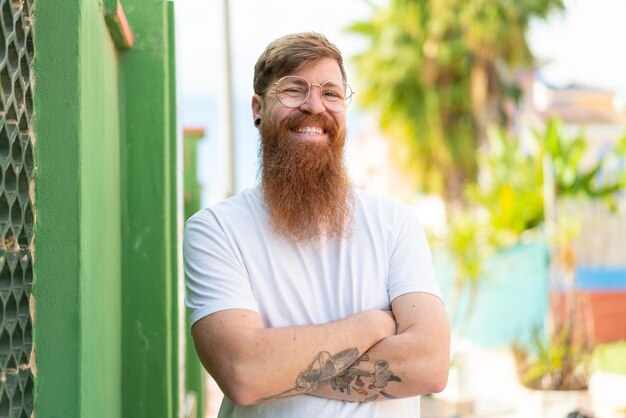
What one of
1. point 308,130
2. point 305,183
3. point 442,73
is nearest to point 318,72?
point 308,130

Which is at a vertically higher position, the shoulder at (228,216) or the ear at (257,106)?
the ear at (257,106)

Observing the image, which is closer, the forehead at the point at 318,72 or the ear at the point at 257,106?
the forehead at the point at 318,72

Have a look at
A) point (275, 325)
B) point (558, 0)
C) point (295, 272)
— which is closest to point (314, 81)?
point (295, 272)

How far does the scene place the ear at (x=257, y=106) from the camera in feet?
8.74

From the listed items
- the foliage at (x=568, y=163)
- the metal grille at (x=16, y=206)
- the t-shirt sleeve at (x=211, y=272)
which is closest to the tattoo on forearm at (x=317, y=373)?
the t-shirt sleeve at (x=211, y=272)

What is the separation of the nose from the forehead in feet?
0.09

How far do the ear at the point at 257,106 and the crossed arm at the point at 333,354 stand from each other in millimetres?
755

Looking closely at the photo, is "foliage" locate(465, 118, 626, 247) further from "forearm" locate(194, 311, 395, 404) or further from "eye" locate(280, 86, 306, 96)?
"forearm" locate(194, 311, 395, 404)

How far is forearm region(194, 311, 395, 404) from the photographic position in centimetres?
216

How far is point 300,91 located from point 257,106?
0.74ft

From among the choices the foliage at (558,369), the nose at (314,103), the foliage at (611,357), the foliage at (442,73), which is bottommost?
the foliage at (611,357)

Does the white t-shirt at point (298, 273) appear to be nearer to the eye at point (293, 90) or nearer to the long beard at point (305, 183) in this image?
the long beard at point (305, 183)

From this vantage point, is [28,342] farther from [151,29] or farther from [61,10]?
[151,29]

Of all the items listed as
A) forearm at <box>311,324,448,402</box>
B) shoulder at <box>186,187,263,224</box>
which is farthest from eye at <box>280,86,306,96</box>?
forearm at <box>311,324,448,402</box>
